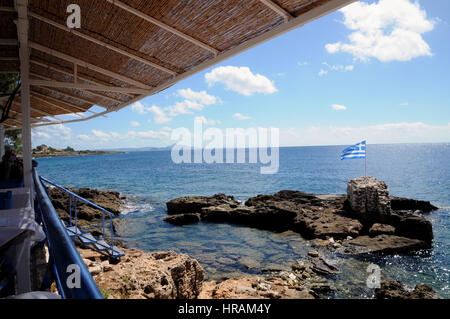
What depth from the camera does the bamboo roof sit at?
3.14 meters

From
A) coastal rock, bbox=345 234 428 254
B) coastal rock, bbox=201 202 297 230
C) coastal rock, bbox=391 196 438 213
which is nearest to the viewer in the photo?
coastal rock, bbox=345 234 428 254

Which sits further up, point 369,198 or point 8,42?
point 8,42

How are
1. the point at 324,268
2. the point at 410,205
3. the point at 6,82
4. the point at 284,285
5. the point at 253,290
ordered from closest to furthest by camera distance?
the point at 253,290 → the point at 284,285 → the point at 324,268 → the point at 6,82 → the point at 410,205

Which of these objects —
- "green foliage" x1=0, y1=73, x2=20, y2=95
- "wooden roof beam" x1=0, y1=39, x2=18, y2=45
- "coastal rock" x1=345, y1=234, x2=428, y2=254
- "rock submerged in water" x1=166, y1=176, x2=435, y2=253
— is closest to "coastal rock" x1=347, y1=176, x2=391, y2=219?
"rock submerged in water" x1=166, y1=176, x2=435, y2=253

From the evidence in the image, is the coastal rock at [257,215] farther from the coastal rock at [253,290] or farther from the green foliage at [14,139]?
the green foliage at [14,139]

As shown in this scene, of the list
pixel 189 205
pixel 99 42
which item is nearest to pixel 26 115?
pixel 99 42

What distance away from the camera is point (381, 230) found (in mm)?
12773

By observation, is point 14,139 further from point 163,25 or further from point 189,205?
point 163,25

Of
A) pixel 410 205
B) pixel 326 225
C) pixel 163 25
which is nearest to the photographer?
pixel 163 25

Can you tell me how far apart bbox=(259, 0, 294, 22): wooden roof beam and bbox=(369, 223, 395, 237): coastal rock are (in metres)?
12.6

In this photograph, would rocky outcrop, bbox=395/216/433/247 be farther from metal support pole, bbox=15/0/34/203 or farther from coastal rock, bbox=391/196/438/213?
metal support pole, bbox=15/0/34/203

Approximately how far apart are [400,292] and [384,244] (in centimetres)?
449

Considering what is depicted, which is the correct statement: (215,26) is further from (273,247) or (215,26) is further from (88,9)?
(273,247)

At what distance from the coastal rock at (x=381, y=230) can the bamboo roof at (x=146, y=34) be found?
11.9m
